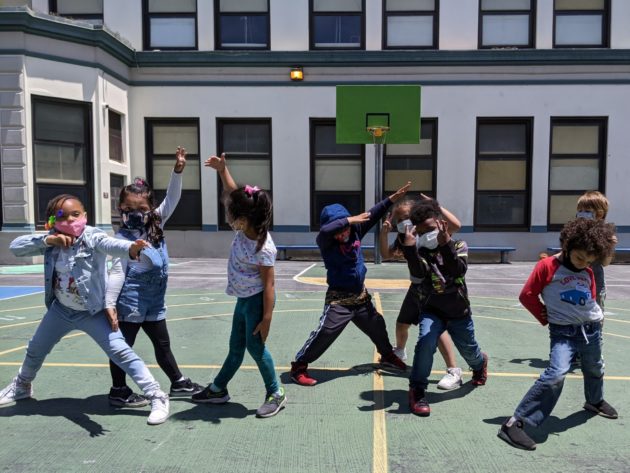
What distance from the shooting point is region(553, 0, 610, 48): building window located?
1555cm

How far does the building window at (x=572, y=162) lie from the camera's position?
1563cm

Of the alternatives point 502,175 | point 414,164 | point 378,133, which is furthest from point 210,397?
point 502,175

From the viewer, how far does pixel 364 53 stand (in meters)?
15.4

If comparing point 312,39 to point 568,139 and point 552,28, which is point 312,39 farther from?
point 568,139

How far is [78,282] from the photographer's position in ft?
11.6

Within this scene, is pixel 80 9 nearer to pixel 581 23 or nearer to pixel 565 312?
pixel 581 23

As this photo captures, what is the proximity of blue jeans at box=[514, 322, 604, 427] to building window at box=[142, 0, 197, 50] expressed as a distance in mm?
15057

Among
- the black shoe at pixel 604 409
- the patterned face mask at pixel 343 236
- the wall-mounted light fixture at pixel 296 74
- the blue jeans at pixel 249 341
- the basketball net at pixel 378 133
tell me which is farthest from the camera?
the wall-mounted light fixture at pixel 296 74

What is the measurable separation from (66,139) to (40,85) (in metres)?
1.42

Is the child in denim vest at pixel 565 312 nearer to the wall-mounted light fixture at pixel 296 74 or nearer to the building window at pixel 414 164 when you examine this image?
the building window at pixel 414 164

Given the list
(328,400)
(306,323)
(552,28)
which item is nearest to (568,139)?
(552,28)

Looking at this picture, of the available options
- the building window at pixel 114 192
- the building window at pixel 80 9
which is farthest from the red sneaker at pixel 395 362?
the building window at pixel 80 9

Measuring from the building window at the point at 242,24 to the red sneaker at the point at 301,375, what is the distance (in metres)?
13.3

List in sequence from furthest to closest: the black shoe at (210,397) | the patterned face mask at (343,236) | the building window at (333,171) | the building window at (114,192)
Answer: the building window at (333,171) → the building window at (114,192) → the patterned face mask at (343,236) → the black shoe at (210,397)
